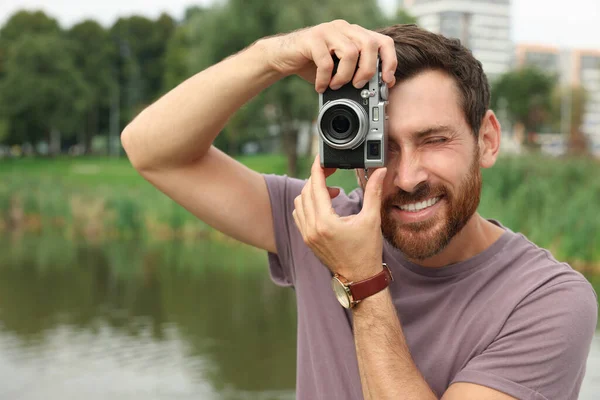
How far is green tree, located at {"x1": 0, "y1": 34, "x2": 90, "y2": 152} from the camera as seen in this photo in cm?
3009

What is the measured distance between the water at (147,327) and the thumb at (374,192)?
12.3 ft

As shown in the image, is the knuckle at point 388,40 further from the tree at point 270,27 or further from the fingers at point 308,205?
the tree at point 270,27

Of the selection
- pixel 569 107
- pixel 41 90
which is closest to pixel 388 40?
pixel 41 90

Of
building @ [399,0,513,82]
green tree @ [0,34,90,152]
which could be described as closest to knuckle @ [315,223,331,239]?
building @ [399,0,513,82]

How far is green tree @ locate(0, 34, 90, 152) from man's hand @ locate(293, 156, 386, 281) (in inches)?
1180

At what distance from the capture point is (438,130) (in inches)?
59.5

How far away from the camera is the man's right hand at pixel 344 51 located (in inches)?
56.8

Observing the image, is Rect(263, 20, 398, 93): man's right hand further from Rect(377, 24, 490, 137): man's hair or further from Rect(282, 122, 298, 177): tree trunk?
Rect(282, 122, 298, 177): tree trunk

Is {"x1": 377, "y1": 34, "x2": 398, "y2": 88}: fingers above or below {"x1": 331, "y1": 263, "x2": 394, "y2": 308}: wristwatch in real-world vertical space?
above

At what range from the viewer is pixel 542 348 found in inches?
53.1

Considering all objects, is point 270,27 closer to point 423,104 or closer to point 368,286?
point 423,104

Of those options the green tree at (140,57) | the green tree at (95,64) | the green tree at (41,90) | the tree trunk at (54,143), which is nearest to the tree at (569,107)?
the green tree at (140,57)

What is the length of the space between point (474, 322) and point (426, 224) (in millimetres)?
201

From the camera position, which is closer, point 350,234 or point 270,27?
point 350,234
